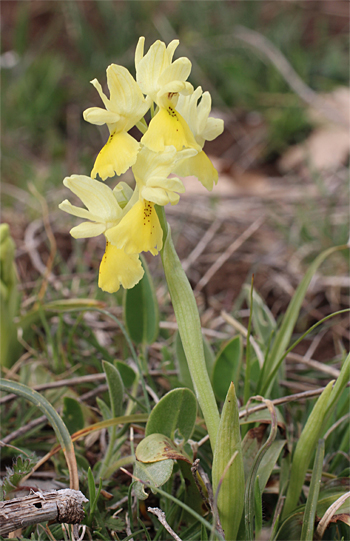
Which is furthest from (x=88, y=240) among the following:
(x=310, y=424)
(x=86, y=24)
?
(x=86, y=24)

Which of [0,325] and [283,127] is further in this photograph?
[283,127]

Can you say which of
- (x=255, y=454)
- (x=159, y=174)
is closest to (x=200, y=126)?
(x=159, y=174)

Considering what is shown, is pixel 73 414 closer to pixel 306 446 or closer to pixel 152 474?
pixel 152 474

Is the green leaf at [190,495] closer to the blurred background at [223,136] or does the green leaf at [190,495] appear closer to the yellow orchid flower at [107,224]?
the yellow orchid flower at [107,224]

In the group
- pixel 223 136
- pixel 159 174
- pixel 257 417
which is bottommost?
pixel 257 417

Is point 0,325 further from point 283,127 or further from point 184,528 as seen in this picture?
point 283,127

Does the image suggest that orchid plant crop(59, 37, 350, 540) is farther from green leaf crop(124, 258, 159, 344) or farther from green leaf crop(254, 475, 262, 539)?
green leaf crop(124, 258, 159, 344)
